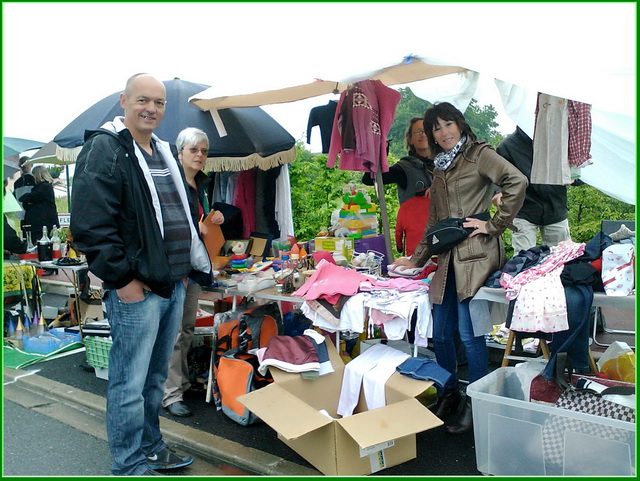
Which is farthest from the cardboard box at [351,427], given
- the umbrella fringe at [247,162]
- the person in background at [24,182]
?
the person in background at [24,182]

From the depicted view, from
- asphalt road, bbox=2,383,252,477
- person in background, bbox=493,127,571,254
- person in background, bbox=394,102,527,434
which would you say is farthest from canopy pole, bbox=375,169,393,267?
asphalt road, bbox=2,383,252,477

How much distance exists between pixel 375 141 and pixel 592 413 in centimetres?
265

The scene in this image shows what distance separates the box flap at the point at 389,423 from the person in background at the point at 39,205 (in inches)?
223

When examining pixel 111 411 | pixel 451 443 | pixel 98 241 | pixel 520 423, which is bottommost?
pixel 451 443

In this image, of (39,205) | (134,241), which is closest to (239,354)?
(134,241)

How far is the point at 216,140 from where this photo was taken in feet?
16.0

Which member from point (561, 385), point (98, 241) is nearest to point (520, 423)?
point (561, 385)

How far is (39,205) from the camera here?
703 centimetres

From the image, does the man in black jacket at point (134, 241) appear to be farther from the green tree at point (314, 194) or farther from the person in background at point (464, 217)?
the green tree at point (314, 194)

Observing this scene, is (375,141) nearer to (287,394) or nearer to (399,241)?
(399,241)

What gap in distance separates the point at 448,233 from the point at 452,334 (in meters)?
0.63

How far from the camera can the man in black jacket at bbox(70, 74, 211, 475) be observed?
8.03 feet

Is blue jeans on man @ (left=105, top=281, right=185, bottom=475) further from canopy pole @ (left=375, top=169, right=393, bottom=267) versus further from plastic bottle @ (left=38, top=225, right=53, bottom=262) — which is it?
plastic bottle @ (left=38, top=225, right=53, bottom=262)

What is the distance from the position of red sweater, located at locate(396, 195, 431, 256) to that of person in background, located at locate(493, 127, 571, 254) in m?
0.78
